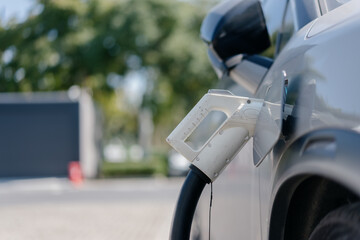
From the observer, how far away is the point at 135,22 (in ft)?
84.4

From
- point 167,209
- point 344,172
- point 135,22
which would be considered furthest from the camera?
point 135,22

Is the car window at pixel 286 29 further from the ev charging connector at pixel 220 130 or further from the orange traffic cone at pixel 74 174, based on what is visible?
the orange traffic cone at pixel 74 174

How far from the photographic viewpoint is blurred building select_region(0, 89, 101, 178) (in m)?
25.7

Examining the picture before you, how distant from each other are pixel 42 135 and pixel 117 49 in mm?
4724

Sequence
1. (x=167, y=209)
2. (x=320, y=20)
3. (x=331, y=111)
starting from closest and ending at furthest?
(x=331, y=111) → (x=320, y=20) → (x=167, y=209)

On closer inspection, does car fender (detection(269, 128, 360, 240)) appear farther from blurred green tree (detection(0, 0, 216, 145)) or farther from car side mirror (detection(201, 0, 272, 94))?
blurred green tree (detection(0, 0, 216, 145))

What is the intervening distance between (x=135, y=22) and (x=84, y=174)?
6.78m

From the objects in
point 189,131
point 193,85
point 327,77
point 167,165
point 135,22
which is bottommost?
point 167,165

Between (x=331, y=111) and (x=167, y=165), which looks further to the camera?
(x=167, y=165)

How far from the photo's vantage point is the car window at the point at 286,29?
211 cm

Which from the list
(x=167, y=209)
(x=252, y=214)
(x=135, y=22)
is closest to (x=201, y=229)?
(x=252, y=214)

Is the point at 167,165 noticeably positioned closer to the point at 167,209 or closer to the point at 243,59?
the point at 167,209

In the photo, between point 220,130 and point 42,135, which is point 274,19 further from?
point 42,135

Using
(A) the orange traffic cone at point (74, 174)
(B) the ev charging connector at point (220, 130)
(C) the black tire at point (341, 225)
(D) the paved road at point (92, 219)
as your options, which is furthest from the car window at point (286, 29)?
(A) the orange traffic cone at point (74, 174)
